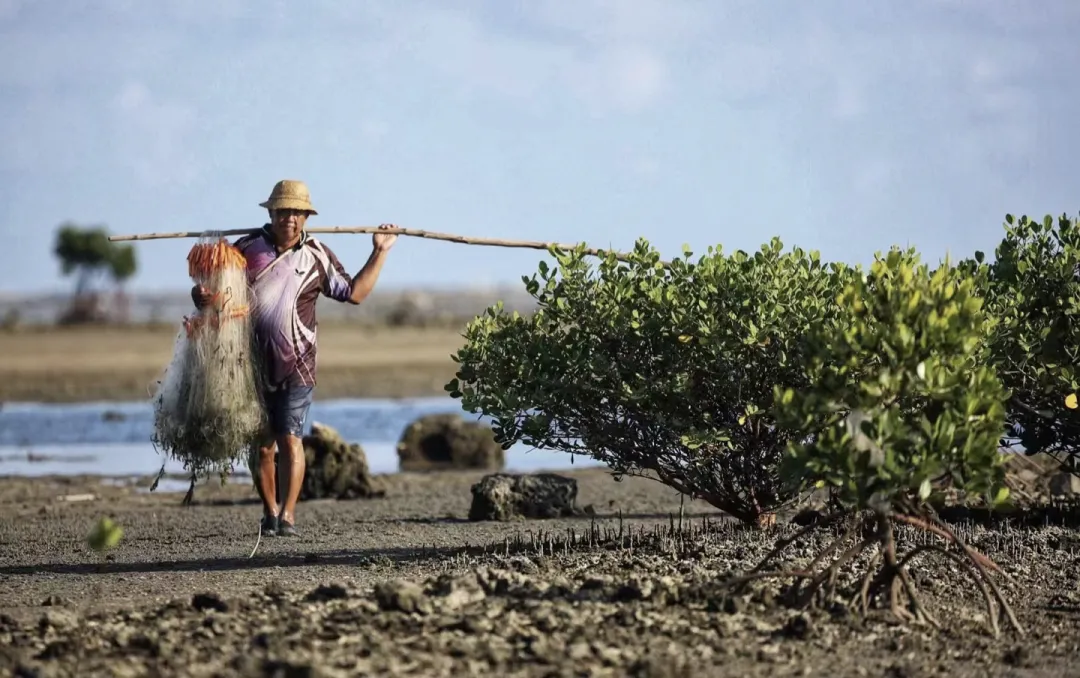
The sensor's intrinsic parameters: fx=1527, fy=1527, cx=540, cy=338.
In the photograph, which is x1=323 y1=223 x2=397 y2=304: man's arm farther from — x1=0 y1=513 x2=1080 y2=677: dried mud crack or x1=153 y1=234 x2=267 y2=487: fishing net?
x1=0 y1=513 x2=1080 y2=677: dried mud crack

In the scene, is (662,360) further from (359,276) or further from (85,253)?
(85,253)

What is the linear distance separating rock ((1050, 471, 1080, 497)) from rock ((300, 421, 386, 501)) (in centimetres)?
609

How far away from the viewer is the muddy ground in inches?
251

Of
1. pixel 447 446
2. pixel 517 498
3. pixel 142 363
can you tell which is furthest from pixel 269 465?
pixel 142 363

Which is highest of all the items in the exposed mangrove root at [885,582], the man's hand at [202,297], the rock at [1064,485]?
the man's hand at [202,297]

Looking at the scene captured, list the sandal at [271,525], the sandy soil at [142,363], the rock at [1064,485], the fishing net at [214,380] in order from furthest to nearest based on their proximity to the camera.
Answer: the sandy soil at [142,363] → the rock at [1064,485] → the sandal at [271,525] → the fishing net at [214,380]

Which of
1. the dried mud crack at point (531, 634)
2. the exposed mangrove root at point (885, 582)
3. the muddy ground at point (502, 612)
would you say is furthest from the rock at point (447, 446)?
the exposed mangrove root at point (885, 582)

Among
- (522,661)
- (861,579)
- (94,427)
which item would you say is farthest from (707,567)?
(94,427)

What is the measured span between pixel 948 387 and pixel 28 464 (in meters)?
15.0

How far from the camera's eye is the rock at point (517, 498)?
38.5ft

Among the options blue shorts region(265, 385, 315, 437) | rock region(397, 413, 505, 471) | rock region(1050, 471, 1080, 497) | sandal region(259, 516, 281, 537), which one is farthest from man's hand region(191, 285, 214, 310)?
rock region(397, 413, 505, 471)

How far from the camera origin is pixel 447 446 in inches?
728

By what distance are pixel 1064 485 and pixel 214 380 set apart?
6758mm

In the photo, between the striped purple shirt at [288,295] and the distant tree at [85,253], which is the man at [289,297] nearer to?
the striped purple shirt at [288,295]
